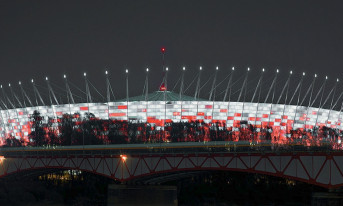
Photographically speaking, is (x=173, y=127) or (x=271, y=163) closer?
(x=271, y=163)

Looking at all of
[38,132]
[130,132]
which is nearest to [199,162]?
[130,132]

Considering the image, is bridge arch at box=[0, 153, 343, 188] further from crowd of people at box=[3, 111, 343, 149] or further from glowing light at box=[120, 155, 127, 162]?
crowd of people at box=[3, 111, 343, 149]

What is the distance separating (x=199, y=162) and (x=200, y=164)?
318mm

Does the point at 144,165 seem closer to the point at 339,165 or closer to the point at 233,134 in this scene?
the point at 339,165

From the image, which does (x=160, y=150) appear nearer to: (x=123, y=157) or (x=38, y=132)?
(x=123, y=157)

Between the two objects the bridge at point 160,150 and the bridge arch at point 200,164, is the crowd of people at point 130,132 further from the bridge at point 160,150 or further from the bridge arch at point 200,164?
the bridge arch at point 200,164

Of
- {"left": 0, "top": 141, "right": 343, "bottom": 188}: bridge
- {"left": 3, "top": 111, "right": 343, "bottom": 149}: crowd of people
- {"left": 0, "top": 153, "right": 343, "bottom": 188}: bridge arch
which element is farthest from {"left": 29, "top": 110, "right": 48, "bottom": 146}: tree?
{"left": 0, "top": 153, "right": 343, "bottom": 188}: bridge arch

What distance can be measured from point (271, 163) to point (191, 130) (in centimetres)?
10582

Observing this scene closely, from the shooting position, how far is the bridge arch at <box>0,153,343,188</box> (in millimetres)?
64875

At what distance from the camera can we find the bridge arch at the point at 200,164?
213 ft

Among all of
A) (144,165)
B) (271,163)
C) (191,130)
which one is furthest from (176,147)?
(191,130)

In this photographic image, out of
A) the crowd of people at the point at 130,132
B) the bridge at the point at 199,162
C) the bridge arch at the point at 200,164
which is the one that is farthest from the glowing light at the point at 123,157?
the crowd of people at the point at 130,132

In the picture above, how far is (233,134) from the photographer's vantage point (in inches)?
7318

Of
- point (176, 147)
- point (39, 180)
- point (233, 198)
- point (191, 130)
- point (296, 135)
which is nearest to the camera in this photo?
point (176, 147)
